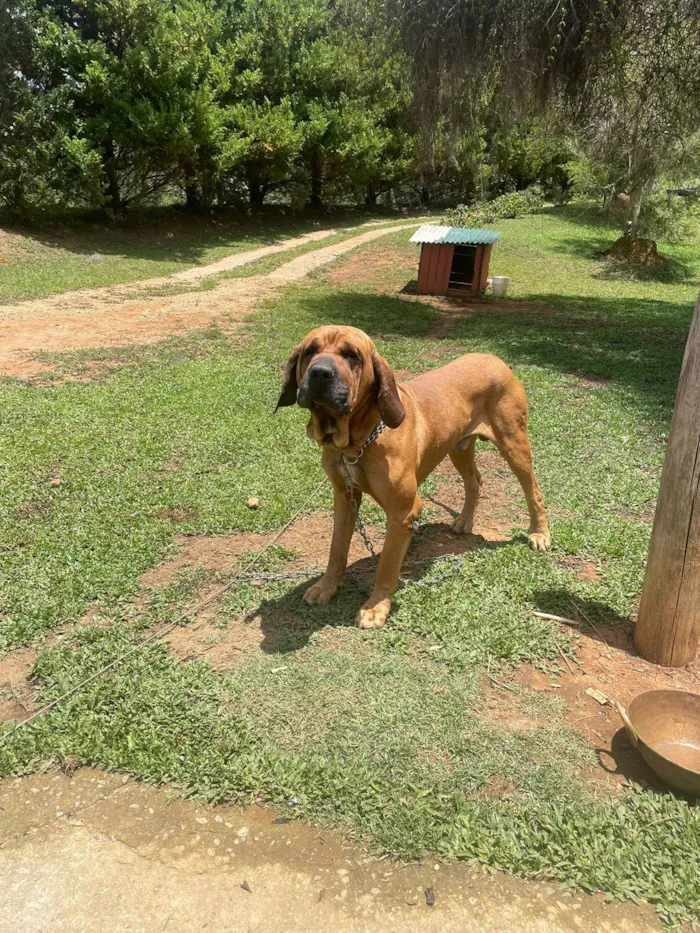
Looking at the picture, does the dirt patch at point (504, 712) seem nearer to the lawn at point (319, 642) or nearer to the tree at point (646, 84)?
the lawn at point (319, 642)

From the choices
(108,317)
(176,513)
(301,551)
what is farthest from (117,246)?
(301,551)

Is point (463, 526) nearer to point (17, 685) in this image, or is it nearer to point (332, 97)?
point (17, 685)

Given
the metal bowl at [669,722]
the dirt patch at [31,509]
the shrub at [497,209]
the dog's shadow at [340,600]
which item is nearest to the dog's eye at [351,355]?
the dog's shadow at [340,600]

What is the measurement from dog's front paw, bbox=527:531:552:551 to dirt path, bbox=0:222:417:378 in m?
7.64

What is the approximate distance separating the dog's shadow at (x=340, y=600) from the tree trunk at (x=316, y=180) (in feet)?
104

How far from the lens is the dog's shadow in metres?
3.92

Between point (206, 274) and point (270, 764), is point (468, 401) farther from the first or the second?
point (206, 274)

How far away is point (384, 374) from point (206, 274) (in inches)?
709

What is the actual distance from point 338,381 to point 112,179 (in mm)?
24822

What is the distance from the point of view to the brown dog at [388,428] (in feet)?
11.0

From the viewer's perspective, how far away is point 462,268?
18719mm

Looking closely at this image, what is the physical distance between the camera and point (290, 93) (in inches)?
1211

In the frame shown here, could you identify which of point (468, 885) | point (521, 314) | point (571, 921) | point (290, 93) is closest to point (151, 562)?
point (468, 885)

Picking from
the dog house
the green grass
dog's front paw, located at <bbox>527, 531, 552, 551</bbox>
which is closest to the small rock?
dog's front paw, located at <bbox>527, 531, 552, 551</bbox>
